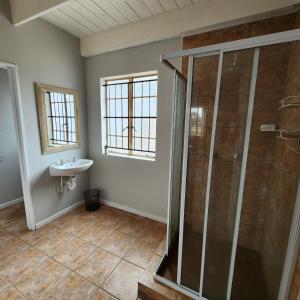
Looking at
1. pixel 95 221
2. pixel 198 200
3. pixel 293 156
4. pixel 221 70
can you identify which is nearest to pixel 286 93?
pixel 293 156

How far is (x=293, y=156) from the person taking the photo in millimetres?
1230

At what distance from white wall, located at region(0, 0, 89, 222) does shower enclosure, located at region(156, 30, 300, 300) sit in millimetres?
1825

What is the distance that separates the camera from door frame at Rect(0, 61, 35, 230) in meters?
1.92

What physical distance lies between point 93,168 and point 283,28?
304 centimetres

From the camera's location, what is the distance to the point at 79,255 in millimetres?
1874

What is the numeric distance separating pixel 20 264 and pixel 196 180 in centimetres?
203

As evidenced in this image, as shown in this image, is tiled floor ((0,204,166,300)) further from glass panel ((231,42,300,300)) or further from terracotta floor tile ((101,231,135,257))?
glass panel ((231,42,300,300))

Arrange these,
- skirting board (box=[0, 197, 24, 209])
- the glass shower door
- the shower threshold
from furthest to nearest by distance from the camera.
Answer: skirting board (box=[0, 197, 24, 209]), the shower threshold, the glass shower door

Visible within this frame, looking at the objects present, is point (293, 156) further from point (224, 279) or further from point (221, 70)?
point (224, 279)

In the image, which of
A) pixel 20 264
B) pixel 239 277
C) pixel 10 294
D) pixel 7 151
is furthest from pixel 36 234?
pixel 239 277

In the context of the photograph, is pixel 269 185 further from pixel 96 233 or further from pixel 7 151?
pixel 7 151

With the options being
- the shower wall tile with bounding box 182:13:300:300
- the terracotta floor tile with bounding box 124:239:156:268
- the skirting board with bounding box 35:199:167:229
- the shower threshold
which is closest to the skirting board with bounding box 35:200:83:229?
the skirting board with bounding box 35:199:167:229

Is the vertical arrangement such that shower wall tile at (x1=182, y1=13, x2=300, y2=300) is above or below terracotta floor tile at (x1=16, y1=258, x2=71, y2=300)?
above

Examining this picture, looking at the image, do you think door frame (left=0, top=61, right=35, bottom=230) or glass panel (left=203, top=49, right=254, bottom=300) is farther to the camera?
door frame (left=0, top=61, right=35, bottom=230)
